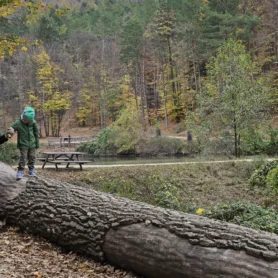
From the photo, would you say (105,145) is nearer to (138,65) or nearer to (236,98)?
(236,98)

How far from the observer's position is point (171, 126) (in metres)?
45.7

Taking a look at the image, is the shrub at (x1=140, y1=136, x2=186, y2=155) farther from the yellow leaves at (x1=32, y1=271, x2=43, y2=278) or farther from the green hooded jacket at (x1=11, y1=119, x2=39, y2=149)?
the yellow leaves at (x1=32, y1=271, x2=43, y2=278)

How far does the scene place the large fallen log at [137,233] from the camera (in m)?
4.02

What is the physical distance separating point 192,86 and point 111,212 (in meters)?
42.5

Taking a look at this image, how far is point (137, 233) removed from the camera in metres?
4.86


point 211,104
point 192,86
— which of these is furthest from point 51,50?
point 211,104

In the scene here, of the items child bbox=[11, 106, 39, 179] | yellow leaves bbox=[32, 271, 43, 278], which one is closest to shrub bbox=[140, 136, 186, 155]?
child bbox=[11, 106, 39, 179]

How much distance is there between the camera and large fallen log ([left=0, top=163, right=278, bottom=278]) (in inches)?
158

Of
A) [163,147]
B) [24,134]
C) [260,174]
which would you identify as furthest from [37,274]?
[163,147]

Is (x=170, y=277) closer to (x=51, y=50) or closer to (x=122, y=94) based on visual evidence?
(x=122, y=94)

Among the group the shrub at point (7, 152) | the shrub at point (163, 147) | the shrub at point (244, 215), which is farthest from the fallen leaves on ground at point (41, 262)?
the shrub at point (163, 147)

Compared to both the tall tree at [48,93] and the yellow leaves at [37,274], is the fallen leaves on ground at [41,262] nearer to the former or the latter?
the yellow leaves at [37,274]

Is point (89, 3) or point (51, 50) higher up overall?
point (89, 3)

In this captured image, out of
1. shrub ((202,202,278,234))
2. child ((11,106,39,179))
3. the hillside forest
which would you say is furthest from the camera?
the hillside forest
